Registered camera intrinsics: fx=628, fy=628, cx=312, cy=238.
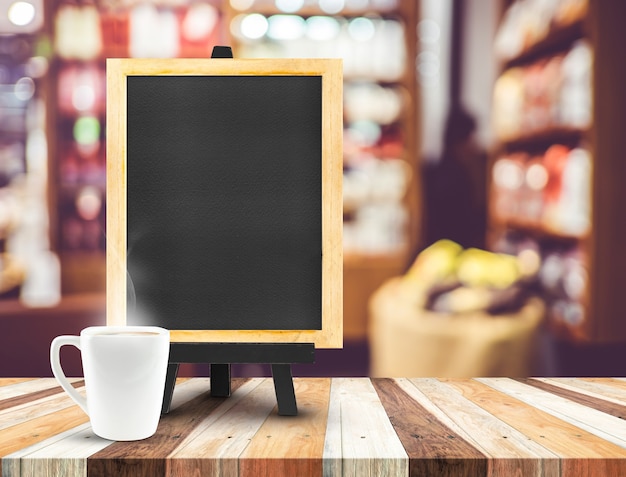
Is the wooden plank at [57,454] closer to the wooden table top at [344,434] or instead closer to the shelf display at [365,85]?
the wooden table top at [344,434]

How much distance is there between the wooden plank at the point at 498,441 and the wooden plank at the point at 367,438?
102 mm

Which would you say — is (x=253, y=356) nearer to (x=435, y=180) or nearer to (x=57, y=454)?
(x=57, y=454)

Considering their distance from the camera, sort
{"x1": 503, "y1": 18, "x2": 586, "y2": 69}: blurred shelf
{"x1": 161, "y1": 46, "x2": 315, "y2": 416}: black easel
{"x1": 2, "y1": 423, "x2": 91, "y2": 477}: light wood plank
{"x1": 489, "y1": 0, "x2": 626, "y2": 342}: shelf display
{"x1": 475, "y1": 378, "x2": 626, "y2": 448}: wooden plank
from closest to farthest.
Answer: {"x1": 2, "y1": 423, "x2": 91, "y2": 477}: light wood plank < {"x1": 475, "y1": 378, "x2": 626, "y2": 448}: wooden plank < {"x1": 161, "y1": 46, "x2": 315, "y2": 416}: black easel < {"x1": 489, "y1": 0, "x2": 626, "y2": 342}: shelf display < {"x1": 503, "y1": 18, "x2": 586, "y2": 69}: blurred shelf

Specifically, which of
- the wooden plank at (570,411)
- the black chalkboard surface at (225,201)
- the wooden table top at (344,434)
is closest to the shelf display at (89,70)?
the wooden table top at (344,434)

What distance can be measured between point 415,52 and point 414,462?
1.93 m

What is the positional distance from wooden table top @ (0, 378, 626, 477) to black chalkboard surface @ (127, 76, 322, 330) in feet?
0.54

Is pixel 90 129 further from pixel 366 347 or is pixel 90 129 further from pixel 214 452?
pixel 214 452

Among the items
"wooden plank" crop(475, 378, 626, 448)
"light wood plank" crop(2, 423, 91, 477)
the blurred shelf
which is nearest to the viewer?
"light wood plank" crop(2, 423, 91, 477)

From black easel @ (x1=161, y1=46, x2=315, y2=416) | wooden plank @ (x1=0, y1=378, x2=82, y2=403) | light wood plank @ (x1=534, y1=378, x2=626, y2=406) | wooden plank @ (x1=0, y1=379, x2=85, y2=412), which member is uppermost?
black easel @ (x1=161, y1=46, x2=315, y2=416)

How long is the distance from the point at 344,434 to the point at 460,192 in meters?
1.50

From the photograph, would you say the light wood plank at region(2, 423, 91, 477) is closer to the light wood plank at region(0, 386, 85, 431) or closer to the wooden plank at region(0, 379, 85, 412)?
the light wood plank at region(0, 386, 85, 431)

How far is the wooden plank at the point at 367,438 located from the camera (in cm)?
71

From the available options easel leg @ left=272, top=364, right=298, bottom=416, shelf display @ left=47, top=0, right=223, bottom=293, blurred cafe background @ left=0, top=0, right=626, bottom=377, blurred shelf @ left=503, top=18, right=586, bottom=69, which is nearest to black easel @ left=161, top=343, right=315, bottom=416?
easel leg @ left=272, top=364, right=298, bottom=416

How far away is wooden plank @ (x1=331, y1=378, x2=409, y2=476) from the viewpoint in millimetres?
709
